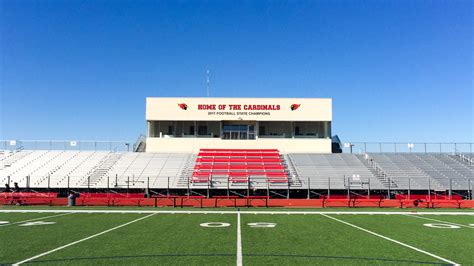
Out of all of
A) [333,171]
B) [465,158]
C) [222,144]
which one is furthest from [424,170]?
[222,144]

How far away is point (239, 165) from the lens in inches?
1655

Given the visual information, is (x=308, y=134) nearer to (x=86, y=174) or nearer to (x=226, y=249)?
(x=86, y=174)

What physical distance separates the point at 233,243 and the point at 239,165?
1194 inches

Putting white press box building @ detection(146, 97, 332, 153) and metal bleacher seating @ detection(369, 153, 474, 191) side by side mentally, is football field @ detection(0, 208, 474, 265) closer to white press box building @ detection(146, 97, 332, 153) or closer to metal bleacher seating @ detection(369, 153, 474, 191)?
metal bleacher seating @ detection(369, 153, 474, 191)

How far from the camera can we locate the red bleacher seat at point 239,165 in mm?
38781

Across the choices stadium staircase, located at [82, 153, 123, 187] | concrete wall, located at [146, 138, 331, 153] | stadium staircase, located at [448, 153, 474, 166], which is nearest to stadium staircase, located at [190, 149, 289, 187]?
concrete wall, located at [146, 138, 331, 153]

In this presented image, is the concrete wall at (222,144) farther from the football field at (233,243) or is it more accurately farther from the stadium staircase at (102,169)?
the football field at (233,243)

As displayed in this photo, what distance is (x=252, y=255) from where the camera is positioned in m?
9.94

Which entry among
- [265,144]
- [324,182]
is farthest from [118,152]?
[324,182]

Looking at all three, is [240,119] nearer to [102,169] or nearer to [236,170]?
[236,170]

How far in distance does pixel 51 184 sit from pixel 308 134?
26715 millimetres

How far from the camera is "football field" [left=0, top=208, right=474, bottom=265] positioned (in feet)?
31.0

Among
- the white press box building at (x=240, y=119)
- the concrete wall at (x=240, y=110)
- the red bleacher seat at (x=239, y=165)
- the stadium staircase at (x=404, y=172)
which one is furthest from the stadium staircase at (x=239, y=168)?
the stadium staircase at (x=404, y=172)

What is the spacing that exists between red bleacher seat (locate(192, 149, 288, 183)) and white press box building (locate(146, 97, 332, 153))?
105cm
